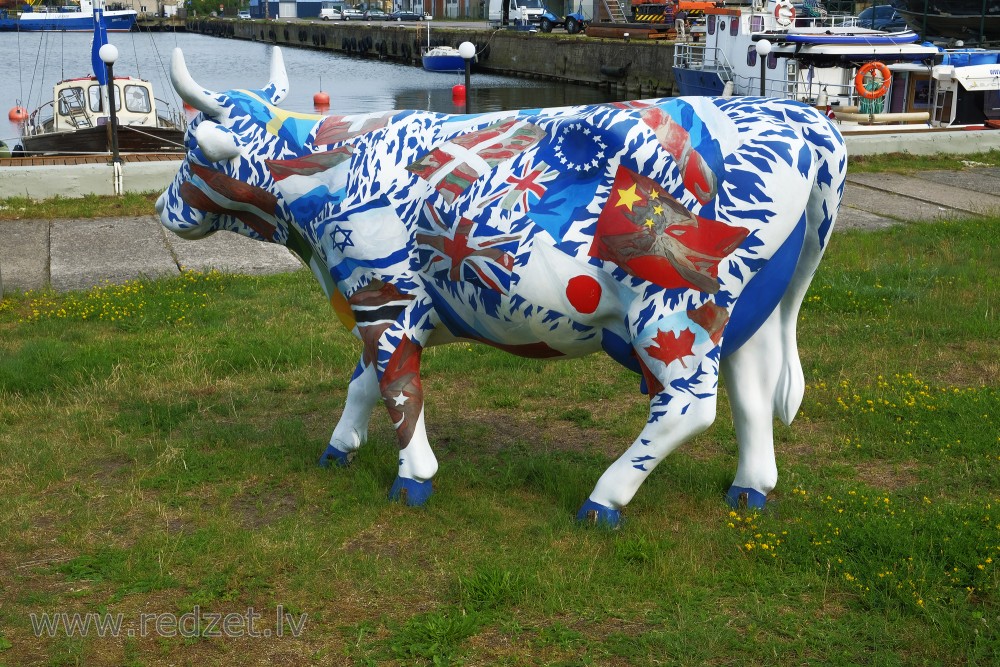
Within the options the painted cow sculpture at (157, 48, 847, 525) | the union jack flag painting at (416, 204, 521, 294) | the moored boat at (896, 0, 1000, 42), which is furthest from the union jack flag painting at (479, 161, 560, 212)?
the moored boat at (896, 0, 1000, 42)

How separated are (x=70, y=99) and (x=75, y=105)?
0.17 m

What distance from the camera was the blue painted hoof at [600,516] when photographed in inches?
176

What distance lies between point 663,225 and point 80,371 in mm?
4087

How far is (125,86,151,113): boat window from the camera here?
66.8 feet

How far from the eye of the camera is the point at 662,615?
3.89m

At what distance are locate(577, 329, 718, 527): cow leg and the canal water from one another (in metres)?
23.0

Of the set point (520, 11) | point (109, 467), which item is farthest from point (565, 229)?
point (520, 11)

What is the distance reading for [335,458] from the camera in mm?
5234

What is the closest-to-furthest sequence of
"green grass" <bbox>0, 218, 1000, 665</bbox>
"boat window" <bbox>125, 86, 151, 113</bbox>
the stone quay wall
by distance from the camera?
Result: "green grass" <bbox>0, 218, 1000, 665</bbox> < "boat window" <bbox>125, 86, 151, 113</bbox> < the stone quay wall

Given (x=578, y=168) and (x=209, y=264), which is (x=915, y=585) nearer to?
(x=578, y=168)

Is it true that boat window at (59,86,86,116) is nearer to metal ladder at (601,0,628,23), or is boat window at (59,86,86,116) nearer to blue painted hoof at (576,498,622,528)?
blue painted hoof at (576,498,622,528)

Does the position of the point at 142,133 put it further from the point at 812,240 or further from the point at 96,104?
the point at 812,240

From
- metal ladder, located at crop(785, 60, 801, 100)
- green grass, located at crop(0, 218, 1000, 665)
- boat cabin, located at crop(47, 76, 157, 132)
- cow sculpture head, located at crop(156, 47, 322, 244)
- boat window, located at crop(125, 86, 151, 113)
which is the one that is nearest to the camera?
green grass, located at crop(0, 218, 1000, 665)

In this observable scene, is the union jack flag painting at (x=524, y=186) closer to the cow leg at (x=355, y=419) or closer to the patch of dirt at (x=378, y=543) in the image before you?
the cow leg at (x=355, y=419)
